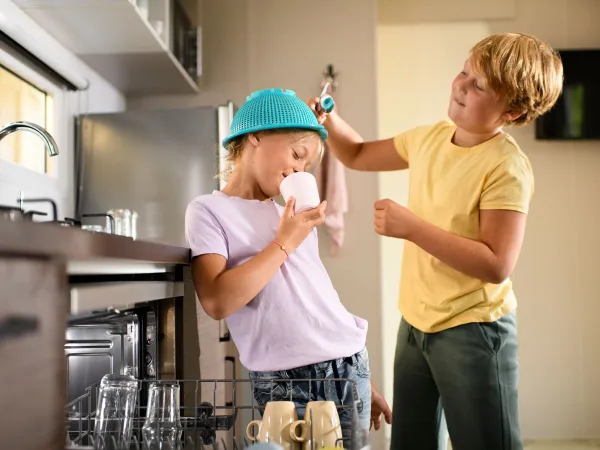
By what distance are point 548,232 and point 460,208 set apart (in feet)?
8.51

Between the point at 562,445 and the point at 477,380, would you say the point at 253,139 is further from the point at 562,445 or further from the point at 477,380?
the point at 562,445

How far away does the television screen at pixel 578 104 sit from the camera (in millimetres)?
3898

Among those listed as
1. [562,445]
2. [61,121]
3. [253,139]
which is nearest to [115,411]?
[253,139]

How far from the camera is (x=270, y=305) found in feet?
4.10

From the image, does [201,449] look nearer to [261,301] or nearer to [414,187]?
[261,301]

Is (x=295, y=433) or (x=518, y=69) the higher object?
(x=518, y=69)

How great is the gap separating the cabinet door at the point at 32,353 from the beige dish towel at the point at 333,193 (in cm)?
253

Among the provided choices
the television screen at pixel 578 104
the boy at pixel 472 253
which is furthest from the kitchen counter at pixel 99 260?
the television screen at pixel 578 104

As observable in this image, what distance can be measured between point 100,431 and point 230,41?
109 inches

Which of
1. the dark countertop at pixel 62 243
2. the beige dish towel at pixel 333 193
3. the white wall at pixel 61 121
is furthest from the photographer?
the beige dish towel at pixel 333 193

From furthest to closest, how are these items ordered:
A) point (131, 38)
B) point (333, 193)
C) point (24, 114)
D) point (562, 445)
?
1. point (562, 445)
2. point (333, 193)
3. point (131, 38)
4. point (24, 114)

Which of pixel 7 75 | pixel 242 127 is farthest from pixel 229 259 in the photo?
pixel 7 75

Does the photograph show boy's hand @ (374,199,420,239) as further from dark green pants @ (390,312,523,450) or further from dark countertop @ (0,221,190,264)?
dark countertop @ (0,221,190,264)

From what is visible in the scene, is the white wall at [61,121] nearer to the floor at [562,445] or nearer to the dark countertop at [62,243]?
the dark countertop at [62,243]
